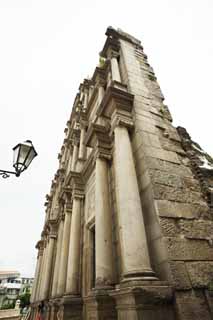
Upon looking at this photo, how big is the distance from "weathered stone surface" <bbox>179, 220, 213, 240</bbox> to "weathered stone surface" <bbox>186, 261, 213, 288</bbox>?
445mm

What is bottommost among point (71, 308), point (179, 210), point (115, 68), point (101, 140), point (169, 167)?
point (71, 308)

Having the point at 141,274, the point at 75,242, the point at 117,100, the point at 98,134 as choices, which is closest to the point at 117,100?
the point at 117,100

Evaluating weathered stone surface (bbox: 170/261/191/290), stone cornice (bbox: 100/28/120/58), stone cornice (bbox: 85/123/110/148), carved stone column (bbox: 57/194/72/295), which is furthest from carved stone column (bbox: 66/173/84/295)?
stone cornice (bbox: 100/28/120/58)

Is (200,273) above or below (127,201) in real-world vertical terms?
below

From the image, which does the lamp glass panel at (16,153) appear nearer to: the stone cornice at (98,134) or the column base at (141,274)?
the stone cornice at (98,134)

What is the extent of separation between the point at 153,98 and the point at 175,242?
4.40 m

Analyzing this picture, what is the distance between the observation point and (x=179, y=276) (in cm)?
276

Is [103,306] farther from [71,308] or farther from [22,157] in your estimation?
[22,157]

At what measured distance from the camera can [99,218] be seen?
444 cm

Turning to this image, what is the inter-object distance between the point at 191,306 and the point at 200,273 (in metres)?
0.54

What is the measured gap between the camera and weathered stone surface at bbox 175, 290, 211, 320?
2.47 metres

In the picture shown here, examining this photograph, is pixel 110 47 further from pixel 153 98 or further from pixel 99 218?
pixel 99 218

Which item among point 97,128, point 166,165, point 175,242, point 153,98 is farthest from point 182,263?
point 153,98

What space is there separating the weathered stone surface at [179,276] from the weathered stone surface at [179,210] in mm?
773
